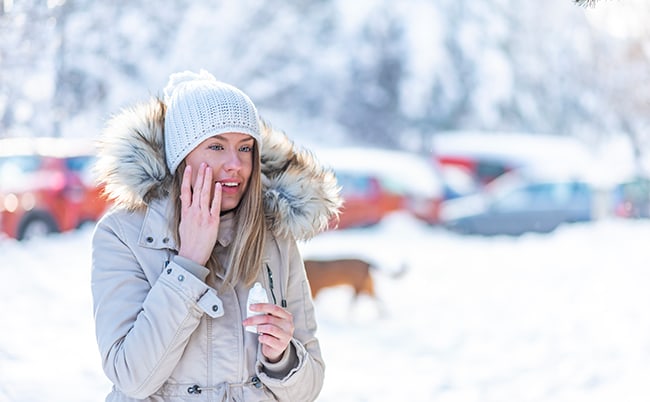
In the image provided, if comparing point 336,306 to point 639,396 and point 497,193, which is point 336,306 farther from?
point 639,396

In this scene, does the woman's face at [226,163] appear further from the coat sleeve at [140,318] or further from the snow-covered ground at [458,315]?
the snow-covered ground at [458,315]

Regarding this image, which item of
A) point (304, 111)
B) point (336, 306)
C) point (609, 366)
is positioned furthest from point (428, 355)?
point (304, 111)

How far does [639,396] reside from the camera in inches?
152

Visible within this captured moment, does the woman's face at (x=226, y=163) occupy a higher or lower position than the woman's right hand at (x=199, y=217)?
higher

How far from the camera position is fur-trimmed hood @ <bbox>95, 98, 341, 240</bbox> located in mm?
1622

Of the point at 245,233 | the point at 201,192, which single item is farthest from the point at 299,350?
the point at 201,192

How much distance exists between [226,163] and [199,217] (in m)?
0.14

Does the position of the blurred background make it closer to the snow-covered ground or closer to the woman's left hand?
the snow-covered ground

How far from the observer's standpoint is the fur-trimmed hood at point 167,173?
5.32ft

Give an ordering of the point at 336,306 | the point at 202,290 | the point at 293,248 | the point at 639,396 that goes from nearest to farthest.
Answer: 1. the point at 202,290
2. the point at 293,248
3. the point at 639,396
4. the point at 336,306

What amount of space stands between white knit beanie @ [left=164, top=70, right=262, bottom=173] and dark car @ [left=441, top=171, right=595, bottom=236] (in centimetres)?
300

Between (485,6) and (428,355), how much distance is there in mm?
2082

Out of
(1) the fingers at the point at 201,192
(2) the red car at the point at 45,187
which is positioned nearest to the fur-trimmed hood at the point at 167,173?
(1) the fingers at the point at 201,192

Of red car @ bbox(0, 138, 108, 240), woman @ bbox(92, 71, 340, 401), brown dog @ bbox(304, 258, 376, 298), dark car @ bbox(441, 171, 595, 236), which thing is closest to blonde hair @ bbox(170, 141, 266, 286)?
woman @ bbox(92, 71, 340, 401)
